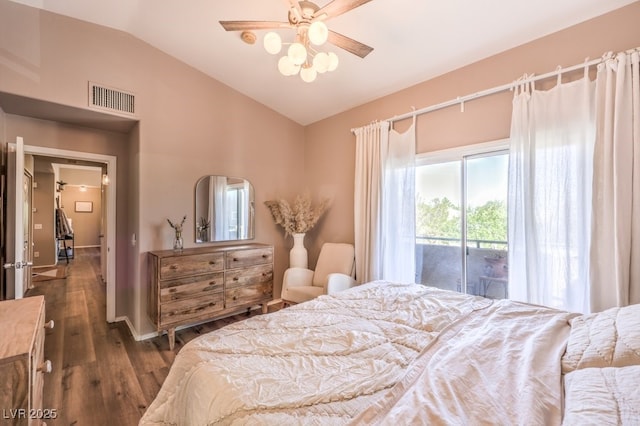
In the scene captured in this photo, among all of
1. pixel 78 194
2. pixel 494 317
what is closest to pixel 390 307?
pixel 494 317

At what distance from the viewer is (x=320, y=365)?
112cm

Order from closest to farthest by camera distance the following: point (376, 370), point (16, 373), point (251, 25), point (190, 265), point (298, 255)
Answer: point (16, 373), point (376, 370), point (251, 25), point (190, 265), point (298, 255)

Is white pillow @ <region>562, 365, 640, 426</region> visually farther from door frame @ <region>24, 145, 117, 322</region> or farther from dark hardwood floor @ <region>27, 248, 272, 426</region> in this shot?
door frame @ <region>24, 145, 117, 322</region>

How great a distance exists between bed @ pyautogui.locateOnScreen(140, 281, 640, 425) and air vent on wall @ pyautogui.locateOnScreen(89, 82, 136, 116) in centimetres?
265

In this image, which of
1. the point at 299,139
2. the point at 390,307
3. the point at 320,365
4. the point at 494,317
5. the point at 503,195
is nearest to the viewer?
the point at 320,365

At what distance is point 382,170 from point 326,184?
42.8 inches

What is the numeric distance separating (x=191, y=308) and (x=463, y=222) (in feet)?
9.63

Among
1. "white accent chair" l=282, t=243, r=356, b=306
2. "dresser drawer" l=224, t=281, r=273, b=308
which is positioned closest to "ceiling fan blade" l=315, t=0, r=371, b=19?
"white accent chair" l=282, t=243, r=356, b=306

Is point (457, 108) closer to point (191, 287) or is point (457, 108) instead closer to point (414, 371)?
point (414, 371)

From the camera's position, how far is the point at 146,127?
9.66 ft

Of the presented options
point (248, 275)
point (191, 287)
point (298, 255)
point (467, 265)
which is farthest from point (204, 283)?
point (467, 265)

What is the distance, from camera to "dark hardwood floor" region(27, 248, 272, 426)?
6.21 feet

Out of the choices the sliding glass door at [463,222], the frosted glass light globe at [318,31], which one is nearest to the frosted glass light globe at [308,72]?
the frosted glass light globe at [318,31]

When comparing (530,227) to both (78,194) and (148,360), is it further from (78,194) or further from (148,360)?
(78,194)
